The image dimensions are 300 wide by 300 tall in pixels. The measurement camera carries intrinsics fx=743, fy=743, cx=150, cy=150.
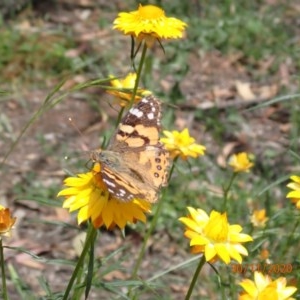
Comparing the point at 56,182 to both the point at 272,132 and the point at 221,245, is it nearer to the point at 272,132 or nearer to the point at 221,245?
the point at 272,132

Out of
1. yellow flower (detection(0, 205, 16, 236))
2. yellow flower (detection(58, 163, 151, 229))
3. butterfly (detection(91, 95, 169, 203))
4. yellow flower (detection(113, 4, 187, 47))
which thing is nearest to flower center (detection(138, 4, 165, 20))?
yellow flower (detection(113, 4, 187, 47))

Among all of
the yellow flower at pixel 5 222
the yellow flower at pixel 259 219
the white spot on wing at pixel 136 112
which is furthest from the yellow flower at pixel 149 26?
the yellow flower at pixel 259 219

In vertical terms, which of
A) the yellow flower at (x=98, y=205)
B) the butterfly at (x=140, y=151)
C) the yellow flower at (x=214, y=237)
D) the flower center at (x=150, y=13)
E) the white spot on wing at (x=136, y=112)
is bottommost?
the yellow flower at (x=214, y=237)

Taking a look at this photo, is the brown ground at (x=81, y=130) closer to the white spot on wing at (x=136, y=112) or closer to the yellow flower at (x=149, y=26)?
the yellow flower at (x=149, y=26)

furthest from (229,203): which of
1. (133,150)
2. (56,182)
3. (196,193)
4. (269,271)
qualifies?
(133,150)

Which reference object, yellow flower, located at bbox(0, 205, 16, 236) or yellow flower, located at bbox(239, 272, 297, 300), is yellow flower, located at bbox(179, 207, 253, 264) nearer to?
yellow flower, located at bbox(239, 272, 297, 300)

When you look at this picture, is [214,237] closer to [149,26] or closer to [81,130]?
[149,26]
